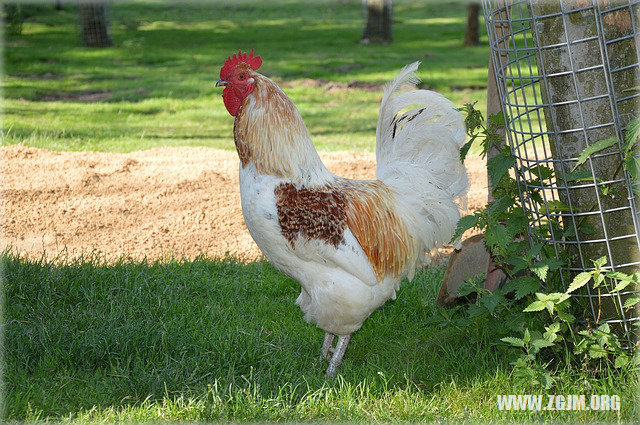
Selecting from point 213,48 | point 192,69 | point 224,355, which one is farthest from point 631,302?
point 213,48

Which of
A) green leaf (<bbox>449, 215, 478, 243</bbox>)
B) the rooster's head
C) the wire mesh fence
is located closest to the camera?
the wire mesh fence

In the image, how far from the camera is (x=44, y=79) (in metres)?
15.8

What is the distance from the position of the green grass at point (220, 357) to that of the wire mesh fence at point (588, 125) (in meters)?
0.69

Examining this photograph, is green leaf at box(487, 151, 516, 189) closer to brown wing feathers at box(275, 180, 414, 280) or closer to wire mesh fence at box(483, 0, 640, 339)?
wire mesh fence at box(483, 0, 640, 339)

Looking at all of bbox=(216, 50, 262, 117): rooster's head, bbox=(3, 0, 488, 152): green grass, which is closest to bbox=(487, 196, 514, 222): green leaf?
bbox=(216, 50, 262, 117): rooster's head

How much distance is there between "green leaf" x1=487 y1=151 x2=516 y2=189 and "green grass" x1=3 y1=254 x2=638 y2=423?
3.70 ft

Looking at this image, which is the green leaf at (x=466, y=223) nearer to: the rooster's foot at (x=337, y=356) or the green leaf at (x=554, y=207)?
the green leaf at (x=554, y=207)

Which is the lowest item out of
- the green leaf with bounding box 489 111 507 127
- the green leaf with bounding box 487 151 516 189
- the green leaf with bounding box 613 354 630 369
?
the green leaf with bounding box 613 354 630 369

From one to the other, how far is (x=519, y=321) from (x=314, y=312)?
125 centimetres

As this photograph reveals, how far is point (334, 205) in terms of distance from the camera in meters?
4.36

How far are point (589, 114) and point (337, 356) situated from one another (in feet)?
6.94

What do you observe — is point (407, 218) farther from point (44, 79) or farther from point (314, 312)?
point (44, 79)

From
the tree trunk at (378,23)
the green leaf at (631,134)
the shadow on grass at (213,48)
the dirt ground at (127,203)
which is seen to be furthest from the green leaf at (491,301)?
the tree trunk at (378,23)

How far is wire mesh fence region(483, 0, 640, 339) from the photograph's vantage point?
363 centimetres
